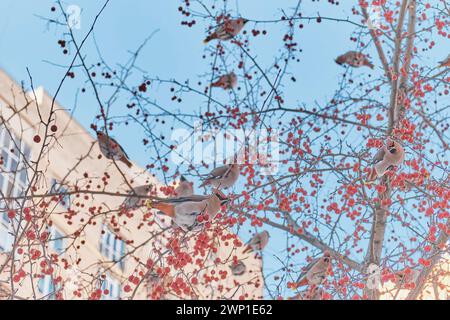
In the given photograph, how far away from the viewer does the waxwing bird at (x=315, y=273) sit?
4848 millimetres

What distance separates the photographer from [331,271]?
4.68 metres

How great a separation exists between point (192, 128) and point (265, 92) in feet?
2.42

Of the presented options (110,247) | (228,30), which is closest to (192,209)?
(228,30)

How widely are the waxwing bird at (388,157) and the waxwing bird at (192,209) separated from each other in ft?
3.25

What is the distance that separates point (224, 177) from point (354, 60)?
2.03 meters

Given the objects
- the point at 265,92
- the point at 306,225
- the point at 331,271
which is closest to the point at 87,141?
the point at 265,92

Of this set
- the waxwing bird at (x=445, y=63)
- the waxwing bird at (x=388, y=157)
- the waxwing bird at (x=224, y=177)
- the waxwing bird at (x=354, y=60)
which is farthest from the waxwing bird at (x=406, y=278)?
the waxwing bird at (x=354, y=60)

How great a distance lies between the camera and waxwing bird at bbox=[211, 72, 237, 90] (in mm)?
6196

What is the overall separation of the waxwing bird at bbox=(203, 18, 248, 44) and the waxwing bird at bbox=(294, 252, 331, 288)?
7.16ft

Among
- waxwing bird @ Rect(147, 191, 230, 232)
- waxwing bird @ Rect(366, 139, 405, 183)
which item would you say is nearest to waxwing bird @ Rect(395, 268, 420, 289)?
waxwing bird @ Rect(366, 139, 405, 183)

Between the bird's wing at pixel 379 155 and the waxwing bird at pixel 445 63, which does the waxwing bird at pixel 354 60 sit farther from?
the bird's wing at pixel 379 155

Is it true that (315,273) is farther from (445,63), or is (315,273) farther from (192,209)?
(445,63)
